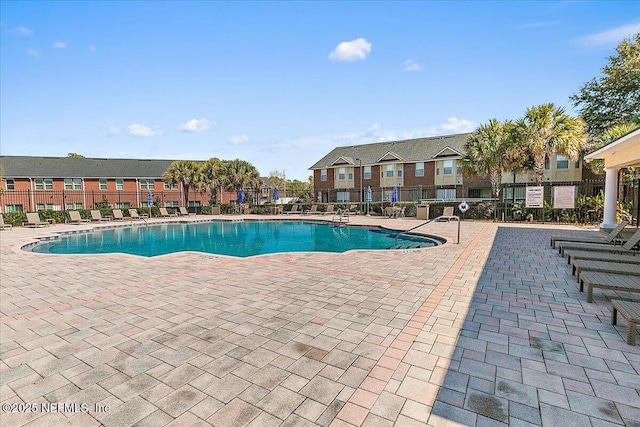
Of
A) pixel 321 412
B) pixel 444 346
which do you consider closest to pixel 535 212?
pixel 444 346

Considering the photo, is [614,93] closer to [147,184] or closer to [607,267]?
[607,267]

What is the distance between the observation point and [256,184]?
30.9m

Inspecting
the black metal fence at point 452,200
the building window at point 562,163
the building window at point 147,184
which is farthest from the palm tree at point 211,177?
the building window at point 562,163

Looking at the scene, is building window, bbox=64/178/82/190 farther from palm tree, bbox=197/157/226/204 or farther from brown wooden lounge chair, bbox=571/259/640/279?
brown wooden lounge chair, bbox=571/259/640/279

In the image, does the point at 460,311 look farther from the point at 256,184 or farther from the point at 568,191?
the point at 256,184

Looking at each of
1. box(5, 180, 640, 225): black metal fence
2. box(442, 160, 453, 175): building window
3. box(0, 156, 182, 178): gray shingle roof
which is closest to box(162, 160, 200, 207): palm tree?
box(5, 180, 640, 225): black metal fence

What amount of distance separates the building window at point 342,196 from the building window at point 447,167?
10.1m

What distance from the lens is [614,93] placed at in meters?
24.0

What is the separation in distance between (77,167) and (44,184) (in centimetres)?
342

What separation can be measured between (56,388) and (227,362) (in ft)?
4.87

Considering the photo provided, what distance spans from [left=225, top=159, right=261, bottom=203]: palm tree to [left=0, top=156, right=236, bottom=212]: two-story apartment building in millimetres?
3415

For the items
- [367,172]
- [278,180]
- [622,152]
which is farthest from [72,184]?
[622,152]

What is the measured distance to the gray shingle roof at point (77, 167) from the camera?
103 feet

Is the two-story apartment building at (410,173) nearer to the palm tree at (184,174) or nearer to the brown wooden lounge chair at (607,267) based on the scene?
the palm tree at (184,174)
